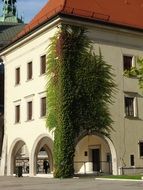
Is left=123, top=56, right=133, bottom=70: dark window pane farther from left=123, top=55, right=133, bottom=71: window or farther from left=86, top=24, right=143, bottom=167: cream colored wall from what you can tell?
left=86, top=24, right=143, bottom=167: cream colored wall

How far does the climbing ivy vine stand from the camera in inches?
1324

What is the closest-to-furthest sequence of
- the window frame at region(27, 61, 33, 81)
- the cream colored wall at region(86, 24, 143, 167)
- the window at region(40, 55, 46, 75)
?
the cream colored wall at region(86, 24, 143, 167), the window at region(40, 55, 46, 75), the window frame at region(27, 61, 33, 81)

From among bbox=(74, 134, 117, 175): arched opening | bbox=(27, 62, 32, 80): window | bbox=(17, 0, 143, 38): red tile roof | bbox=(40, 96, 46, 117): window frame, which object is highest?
bbox=(17, 0, 143, 38): red tile roof

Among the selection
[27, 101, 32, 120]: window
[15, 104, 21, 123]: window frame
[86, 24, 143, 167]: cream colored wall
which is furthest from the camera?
[15, 104, 21, 123]: window frame

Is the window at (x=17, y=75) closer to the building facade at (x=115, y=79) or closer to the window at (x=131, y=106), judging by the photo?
A: the building facade at (x=115, y=79)

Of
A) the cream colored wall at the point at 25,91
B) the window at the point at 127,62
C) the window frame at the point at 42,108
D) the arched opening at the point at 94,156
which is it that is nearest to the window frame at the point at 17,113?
the cream colored wall at the point at 25,91

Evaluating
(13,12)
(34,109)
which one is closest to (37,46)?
(34,109)

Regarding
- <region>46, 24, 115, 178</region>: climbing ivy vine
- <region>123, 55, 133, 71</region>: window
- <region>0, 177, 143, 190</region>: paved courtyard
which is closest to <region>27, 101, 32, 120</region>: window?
<region>46, 24, 115, 178</region>: climbing ivy vine

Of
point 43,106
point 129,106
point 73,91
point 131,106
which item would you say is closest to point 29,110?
point 43,106

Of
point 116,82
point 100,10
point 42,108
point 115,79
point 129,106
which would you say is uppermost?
point 100,10

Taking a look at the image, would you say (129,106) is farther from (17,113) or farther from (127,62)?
(17,113)

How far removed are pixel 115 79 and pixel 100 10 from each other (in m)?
5.92

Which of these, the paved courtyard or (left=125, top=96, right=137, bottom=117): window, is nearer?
the paved courtyard

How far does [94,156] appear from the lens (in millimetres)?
39406
